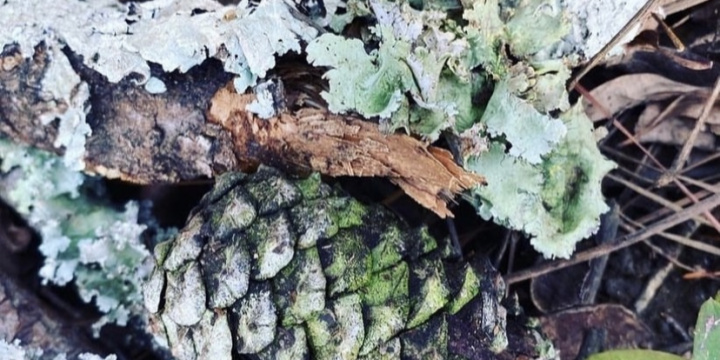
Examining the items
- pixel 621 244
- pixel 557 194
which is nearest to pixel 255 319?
pixel 557 194

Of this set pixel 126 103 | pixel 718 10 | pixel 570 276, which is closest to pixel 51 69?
pixel 126 103

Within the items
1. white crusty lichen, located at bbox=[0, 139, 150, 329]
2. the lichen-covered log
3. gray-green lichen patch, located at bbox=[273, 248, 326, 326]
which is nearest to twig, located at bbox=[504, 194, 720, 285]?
the lichen-covered log

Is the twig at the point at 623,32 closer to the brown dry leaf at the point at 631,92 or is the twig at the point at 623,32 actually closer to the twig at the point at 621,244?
the brown dry leaf at the point at 631,92

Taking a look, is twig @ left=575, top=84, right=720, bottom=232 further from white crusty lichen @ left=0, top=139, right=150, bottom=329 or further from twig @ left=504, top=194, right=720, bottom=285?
white crusty lichen @ left=0, top=139, right=150, bottom=329

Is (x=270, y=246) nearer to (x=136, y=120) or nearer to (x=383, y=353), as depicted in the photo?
(x=383, y=353)

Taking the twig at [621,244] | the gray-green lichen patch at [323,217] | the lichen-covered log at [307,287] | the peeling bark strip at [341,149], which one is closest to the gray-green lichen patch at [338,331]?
the lichen-covered log at [307,287]

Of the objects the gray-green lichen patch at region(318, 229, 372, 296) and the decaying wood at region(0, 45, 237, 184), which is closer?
the gray-green lichen patch at region(318, 229, 372, 296)

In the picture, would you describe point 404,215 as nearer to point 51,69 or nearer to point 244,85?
point 244,85
